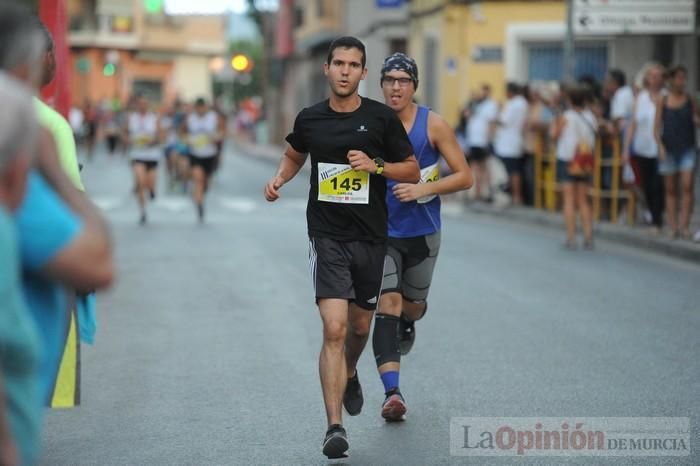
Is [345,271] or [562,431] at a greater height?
[345,271]

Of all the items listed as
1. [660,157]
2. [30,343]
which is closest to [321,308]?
[30,343]

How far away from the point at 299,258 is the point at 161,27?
7848cm

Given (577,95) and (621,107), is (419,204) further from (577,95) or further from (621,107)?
(621,107)

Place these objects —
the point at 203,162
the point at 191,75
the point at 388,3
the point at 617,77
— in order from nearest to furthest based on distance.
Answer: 1. the point at 617,77
2. the point at 203,162
3. the point at 388,3
4. the point at 191,75

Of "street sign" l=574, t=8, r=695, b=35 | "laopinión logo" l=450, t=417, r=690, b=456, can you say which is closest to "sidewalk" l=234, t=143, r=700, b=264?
"street sign" l=574, t=8, r=695, b=35

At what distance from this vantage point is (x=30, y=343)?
302cm

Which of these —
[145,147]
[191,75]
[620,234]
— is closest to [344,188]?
[620,234]

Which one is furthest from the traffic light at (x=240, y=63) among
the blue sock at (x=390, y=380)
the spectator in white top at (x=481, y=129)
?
the blue sock at (x=390, y=380)

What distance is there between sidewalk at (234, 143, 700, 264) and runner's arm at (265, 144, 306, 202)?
9.14m

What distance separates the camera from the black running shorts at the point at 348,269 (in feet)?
21.4

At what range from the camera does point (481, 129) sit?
78.1 ft

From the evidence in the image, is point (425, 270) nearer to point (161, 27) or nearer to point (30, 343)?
point (30, 343)

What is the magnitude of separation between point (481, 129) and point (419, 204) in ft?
54.1

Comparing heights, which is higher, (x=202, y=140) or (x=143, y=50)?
(x=143, y=50)
